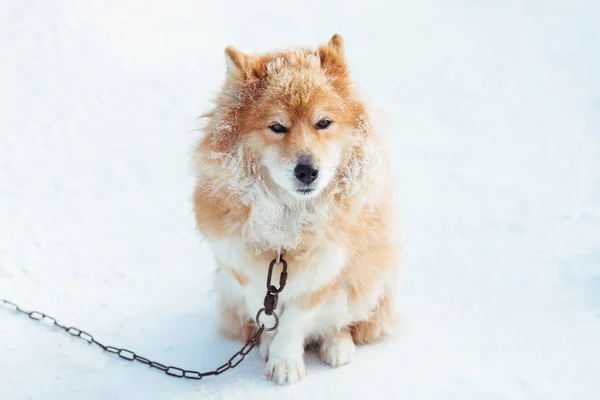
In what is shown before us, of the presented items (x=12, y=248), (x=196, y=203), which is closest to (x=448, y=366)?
(x=196, y=203)

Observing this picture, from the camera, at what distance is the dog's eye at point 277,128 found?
9.39 feet

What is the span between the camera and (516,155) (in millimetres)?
5715

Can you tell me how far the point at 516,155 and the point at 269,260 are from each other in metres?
3.45

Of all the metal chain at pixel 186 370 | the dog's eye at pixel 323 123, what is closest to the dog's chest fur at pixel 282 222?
the metal chain at pixel 186 370

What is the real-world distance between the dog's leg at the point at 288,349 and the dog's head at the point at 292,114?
0.67 m

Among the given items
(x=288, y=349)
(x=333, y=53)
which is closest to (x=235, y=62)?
(x=333, y=53)

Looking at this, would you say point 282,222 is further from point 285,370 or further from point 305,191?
point 285,370

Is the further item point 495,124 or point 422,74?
point 422,74

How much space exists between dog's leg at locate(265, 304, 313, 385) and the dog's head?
0.67 metres

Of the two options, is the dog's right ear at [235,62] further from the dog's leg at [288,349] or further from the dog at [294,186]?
the dog's leg at [288,349]

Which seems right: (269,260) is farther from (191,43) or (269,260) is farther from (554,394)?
(191,43)

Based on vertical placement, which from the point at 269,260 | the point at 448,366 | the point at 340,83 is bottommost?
the point at 448,366

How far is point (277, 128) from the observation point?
9.41ft

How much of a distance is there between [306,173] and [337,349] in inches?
43.7
